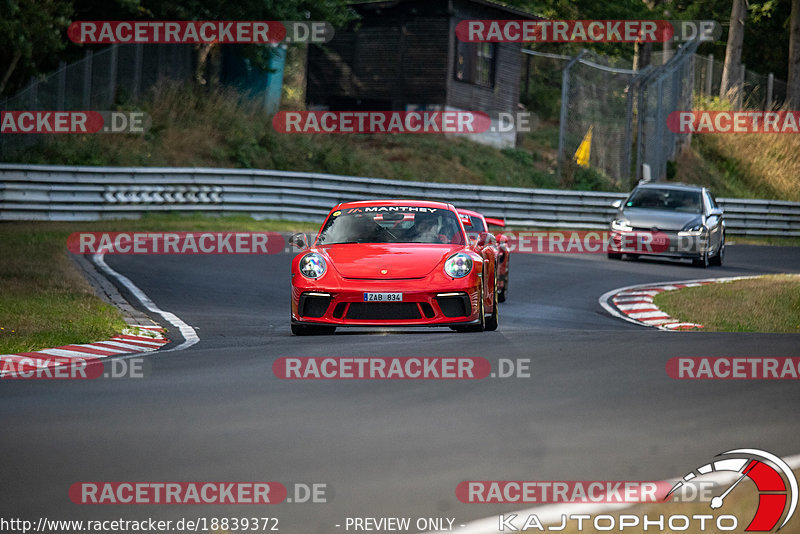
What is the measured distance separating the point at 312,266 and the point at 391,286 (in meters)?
0.80

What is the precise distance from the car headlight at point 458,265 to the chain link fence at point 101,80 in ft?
63.8

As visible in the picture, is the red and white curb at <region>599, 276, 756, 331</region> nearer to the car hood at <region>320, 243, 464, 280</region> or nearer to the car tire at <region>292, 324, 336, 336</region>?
the car hood at <region>320, 243, 464, 280</region>

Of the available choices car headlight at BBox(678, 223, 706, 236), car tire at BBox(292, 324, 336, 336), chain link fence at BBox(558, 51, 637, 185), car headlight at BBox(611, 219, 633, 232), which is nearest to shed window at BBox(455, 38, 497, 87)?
chain link fence at BBox(558, 51, 637, 185)

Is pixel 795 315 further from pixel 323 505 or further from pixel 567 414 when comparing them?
pixel 323 505

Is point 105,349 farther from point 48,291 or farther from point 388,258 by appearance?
point 48,291

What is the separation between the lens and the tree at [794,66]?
4697cm

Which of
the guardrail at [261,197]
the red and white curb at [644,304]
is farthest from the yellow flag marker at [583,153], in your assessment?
the red and white curb at [644,304]

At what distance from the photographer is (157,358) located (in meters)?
9.48

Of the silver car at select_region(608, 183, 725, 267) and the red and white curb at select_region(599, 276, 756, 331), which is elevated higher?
the silver car at select_region(608, 183, 725, 267)

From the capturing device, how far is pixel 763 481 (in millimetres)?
5273

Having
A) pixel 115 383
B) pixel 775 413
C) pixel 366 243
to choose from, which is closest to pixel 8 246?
pixel 366 243

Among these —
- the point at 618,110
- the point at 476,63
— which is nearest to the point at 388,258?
the point at 618,110

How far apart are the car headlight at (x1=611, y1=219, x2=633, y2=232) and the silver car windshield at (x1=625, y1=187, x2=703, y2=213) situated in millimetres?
469

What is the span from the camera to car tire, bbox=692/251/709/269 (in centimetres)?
2433
